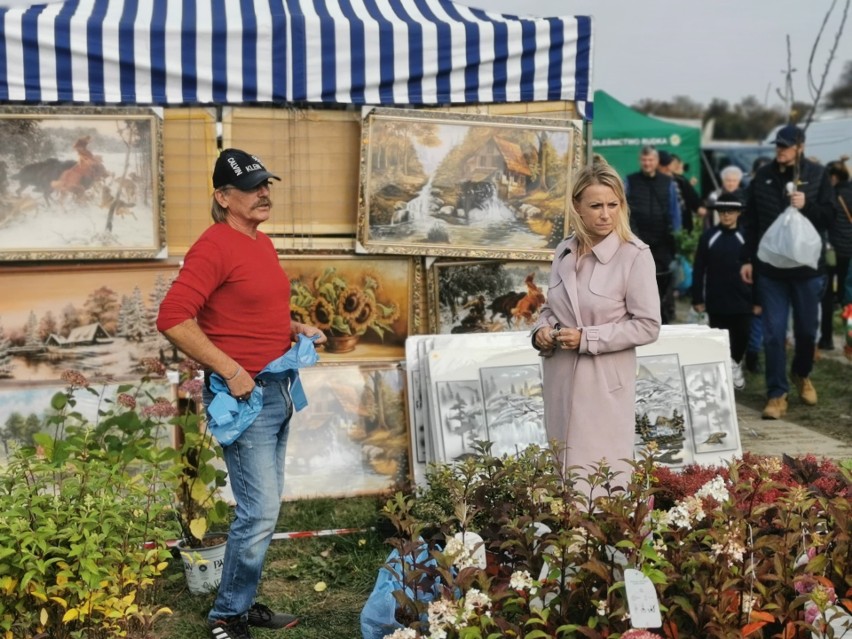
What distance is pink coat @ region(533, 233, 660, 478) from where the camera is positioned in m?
3.56

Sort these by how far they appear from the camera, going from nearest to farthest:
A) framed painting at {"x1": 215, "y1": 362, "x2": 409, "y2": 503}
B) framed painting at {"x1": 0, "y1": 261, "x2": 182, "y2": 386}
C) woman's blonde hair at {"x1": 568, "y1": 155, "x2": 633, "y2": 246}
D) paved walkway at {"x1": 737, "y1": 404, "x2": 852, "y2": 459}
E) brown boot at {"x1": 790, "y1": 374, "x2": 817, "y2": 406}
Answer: woman's blonde hair at {"x1": 568, "y1": 155, "x2": 633, "y2": 246} < framed painting at {"x1": 0, "y1": 261, "x2": 182, "y2": 386} < framed painting at {"x1": 215, "y1": 362, "x2": 409, "y2": 503} < paved walkway at {"x1": 737, "y1": 404, "x2": 852, "y2": 459} < brown boot at {"x1": 790, "y1": 374, "x2": 817, "y2": 406}

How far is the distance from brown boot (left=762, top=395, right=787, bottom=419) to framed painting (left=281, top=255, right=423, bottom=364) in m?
3.05

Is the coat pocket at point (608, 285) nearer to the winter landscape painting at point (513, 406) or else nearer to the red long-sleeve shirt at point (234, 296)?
the red long-sleeve shirt at point (234, 296)

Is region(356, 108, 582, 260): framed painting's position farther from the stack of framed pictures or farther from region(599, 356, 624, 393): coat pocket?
region(599, 356, 624, 393): coat pocket

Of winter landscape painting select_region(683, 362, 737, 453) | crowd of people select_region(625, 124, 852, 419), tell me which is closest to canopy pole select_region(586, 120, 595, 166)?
winter landscape painting select_region(683, 362, 737, 453)

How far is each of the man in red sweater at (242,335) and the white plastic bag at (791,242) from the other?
4379mm

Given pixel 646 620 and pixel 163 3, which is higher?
pixel 163 3

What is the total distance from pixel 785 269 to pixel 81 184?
189 inches

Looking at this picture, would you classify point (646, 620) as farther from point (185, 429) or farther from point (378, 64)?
point (378, 64)

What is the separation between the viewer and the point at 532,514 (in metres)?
3.22

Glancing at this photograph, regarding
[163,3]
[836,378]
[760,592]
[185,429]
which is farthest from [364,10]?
[836,378]

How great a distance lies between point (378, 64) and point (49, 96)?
5.83 feet

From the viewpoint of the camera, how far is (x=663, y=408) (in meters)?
5.61

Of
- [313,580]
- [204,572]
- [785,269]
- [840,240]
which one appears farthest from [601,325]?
[840,240]
